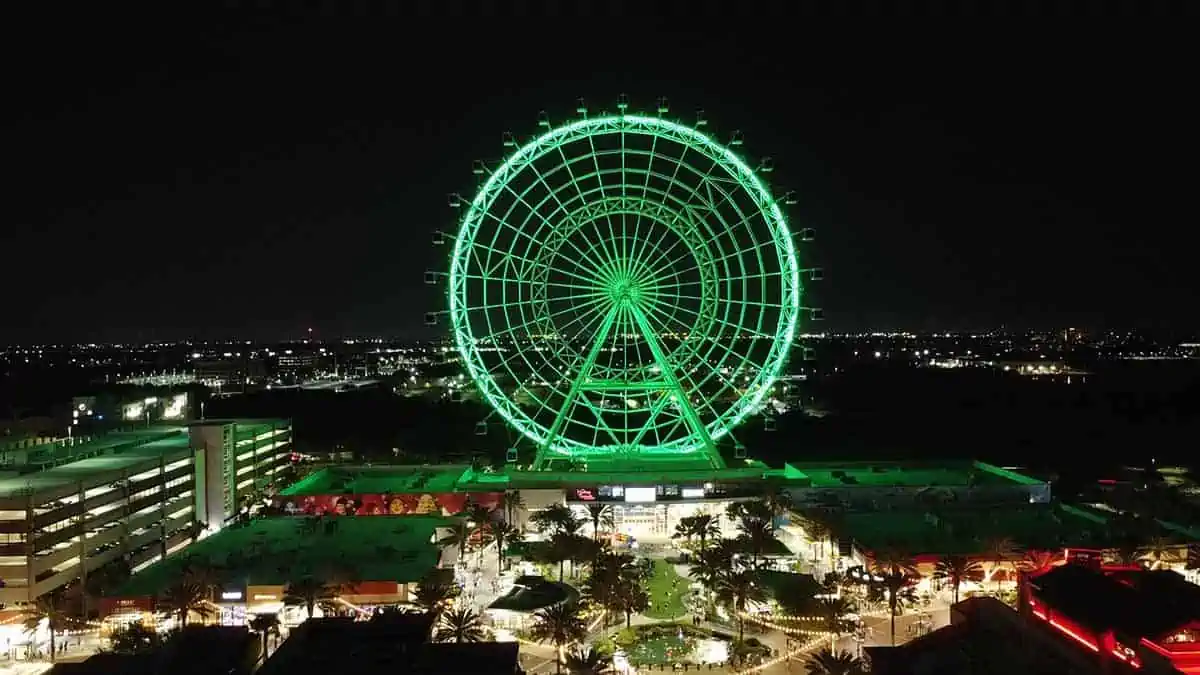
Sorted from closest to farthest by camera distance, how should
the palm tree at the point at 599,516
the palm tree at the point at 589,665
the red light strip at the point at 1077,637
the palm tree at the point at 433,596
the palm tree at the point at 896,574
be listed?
the red light strip at the point at 1077,637 < the palm tree at the point at 589,665 < the palm tree at the point at 433,596 < the palm tree at the point at 896,574 < the palm tree at the point at 599,516

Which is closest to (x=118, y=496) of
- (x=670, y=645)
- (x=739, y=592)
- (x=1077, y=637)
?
(x=670, y=645)

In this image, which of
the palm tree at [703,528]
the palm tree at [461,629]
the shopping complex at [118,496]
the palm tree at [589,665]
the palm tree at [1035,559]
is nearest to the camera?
the palm tree at [589,665]

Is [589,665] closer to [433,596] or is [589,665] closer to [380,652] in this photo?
[380,652]

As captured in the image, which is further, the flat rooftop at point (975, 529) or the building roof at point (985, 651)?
the flat rooftop at point (975, 529)

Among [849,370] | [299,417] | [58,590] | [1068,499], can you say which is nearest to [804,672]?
[58,590]

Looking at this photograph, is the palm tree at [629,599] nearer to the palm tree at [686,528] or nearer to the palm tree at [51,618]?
the palm tree at [686,528]

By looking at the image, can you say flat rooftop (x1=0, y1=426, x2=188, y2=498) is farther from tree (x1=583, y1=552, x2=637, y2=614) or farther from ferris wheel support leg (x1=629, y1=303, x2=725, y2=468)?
ferris wheel support leg (x1=629, y1=303, x2=725, y2=468)

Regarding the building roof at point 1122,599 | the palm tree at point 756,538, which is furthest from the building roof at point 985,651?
the palm tree at point 756,538
